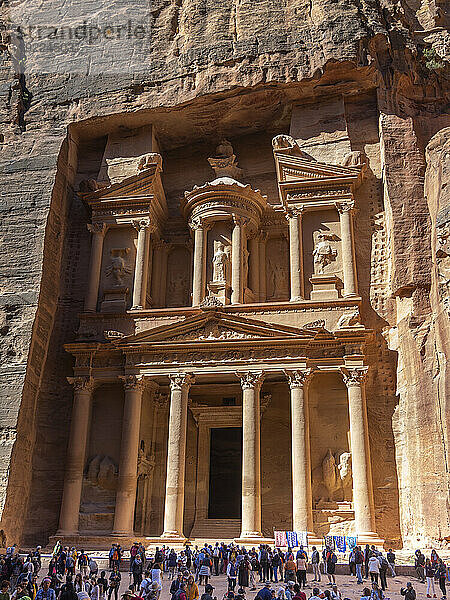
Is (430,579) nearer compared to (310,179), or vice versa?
(430,579)

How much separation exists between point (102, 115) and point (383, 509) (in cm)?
1908

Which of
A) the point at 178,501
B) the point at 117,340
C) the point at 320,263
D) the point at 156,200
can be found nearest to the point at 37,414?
the point at 117,340

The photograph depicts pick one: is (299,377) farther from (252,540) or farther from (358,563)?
(358,563)

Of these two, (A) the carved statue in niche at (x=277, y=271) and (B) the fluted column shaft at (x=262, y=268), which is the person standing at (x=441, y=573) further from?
(A) the carved statue in niche at (x=277, y=271)

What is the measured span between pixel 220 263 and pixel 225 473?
7.94 m

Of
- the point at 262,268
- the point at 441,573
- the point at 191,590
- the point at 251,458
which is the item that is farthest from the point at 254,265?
the point at 191,590

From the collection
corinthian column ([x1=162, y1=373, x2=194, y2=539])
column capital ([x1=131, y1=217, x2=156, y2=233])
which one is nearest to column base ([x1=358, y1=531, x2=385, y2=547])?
corinthian column ([x1=162, y1=373, x2=194, y2=539])

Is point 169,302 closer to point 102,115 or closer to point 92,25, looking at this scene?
point 102,115

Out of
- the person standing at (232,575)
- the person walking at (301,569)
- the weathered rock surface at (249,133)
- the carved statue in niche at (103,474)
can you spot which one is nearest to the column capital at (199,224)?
the weathered rock surface at (249,133)

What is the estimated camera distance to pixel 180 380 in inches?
861

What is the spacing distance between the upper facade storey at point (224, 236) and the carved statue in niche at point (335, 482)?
565cm

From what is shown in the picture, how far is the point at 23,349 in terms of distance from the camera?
22000mm

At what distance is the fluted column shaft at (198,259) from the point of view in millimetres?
24359

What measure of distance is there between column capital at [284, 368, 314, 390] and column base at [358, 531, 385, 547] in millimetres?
4853
